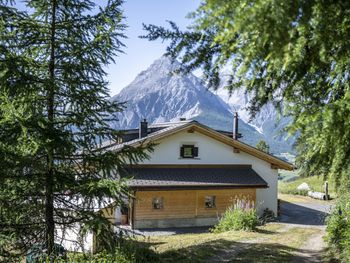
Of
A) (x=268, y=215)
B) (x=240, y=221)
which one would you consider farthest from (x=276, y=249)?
(x=268, y=215)

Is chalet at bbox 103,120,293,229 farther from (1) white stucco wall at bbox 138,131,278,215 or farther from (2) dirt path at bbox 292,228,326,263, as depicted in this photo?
(2) dirt path at bbox 292,228,326,263

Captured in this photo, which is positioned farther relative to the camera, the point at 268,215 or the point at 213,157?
the point at 213,157

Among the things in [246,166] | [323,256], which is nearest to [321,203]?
[246,166]

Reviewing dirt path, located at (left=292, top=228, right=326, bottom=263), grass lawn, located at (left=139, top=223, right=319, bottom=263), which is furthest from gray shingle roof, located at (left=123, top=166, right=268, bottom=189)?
dirt path, located at (left=292, top=228, right=326, bottom=263)

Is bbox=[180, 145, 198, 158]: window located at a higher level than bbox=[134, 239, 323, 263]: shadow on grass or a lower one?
higher

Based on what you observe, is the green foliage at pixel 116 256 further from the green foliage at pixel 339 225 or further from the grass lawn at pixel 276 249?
the green foliage at pixel 339 225

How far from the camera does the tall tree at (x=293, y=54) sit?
3.09 metres

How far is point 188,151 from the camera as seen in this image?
1073 inches

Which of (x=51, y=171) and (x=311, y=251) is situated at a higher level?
(x=51, y=171)

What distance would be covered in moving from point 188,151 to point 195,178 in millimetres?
2201

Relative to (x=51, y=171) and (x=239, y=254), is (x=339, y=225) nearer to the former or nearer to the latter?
(x=239, y=254)

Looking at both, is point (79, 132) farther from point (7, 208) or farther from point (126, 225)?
point (126, 225)

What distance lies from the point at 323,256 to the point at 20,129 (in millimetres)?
→ 10493

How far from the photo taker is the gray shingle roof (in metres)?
24.6
